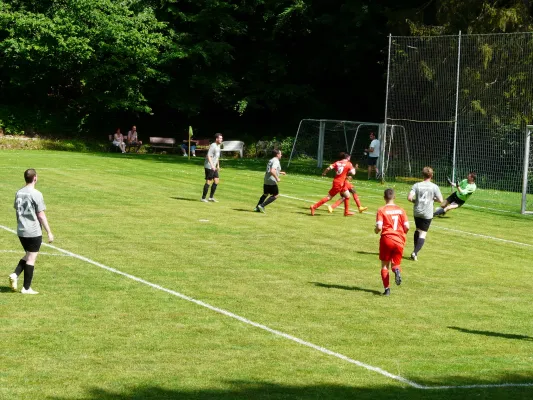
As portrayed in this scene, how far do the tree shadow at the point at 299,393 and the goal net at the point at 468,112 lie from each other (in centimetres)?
2445

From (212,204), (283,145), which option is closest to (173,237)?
(212,204)

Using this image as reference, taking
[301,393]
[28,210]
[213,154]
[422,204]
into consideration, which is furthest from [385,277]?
[213,154]

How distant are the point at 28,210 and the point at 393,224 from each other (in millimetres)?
5753

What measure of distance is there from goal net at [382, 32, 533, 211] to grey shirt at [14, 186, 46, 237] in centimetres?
2258

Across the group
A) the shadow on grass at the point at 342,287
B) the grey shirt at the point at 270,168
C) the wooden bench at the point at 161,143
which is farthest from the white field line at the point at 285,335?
the wooden bench at the point at 161,143

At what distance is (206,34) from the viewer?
59781 mm

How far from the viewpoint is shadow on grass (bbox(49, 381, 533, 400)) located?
974 cm

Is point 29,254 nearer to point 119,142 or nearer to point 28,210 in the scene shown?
point 28,210

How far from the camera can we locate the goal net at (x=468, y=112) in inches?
1436

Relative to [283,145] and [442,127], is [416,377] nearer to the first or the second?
[442,127]

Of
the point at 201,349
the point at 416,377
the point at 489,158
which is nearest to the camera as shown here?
the point at 416,377

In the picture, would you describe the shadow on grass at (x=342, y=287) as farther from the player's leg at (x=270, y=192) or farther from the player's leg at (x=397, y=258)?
the player's leg at (x=270, y=192)

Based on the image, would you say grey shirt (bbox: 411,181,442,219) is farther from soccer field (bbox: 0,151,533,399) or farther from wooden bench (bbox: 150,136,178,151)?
wooden bench (bbox: 150,136,178,151)

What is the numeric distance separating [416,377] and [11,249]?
1038 cm
